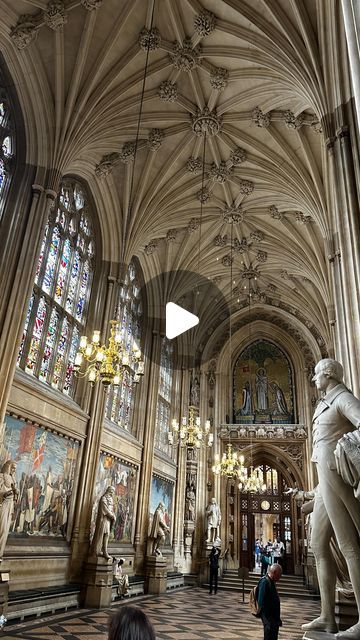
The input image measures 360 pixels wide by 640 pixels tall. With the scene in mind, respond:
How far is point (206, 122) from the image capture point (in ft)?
42.4

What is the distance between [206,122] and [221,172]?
194cm

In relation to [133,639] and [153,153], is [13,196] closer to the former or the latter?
[153,153]

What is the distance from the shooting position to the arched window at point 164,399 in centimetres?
1859

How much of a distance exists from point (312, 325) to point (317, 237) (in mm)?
6240

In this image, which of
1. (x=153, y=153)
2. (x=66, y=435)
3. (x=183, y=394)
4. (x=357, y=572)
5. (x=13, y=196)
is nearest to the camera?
(x=357, y=572)

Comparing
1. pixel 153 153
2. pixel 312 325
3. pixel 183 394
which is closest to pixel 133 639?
pixel 153 153

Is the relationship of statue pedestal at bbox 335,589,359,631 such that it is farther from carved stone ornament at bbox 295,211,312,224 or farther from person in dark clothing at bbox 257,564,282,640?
carved stone ornament at bbox 295,211,312,224

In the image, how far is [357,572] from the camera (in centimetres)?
321

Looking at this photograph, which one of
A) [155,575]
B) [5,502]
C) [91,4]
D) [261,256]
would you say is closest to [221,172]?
[261,256]

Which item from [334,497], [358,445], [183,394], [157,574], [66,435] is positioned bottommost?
[157,574]

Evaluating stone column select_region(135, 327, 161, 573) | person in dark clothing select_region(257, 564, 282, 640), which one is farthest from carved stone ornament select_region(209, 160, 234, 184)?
person in dark clothing select_region(257, 564, 282, 640)

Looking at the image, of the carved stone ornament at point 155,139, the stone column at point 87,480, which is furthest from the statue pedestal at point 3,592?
the carved stone ornament at point 155,139

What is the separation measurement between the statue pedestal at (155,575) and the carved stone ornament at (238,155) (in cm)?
1231

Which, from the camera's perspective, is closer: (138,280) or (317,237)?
(317,237)
